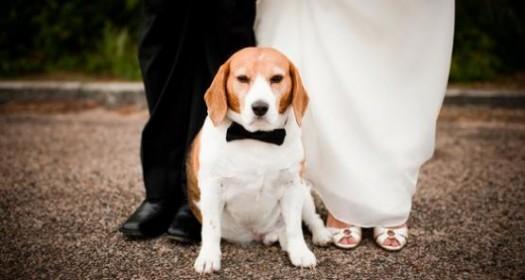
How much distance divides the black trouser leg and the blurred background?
3.83 meters

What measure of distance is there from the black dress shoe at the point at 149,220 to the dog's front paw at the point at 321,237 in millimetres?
870

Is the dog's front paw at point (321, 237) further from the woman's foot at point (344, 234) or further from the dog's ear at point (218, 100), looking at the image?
the dog's ear at point (218, 100)

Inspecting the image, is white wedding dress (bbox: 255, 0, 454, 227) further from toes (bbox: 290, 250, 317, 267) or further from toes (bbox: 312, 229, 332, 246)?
toes (bbox: 290, 250, 317, 267)

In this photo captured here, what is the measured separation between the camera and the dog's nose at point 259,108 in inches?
89.0

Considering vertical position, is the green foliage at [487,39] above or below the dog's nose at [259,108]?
below

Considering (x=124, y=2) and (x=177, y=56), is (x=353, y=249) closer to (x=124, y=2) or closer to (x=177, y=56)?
(x=177, y=56)

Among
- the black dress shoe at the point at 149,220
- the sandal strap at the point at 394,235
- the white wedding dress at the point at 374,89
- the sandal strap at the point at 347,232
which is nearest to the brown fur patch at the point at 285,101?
the white wedding dress at the point at 374,89

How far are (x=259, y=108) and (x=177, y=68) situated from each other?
2.75 feet

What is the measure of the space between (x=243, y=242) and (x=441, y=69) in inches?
56.5

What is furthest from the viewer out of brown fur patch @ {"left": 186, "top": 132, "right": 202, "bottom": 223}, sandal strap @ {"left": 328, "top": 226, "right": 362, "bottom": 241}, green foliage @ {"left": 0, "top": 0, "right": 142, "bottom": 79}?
green foliage @ {"left": 0, "top": 0, "right": 142, "bottom": 79}

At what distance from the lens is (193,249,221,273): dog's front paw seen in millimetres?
2441

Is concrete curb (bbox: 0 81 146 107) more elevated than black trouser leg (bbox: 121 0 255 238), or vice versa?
black trouser leg (bbox: 121 0 255 238)

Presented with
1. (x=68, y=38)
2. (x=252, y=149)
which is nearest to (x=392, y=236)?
(x=252, y=149)

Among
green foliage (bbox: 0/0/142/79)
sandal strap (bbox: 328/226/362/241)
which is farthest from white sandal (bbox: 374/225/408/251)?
green foliage (bbox: 0/0/142/79)
